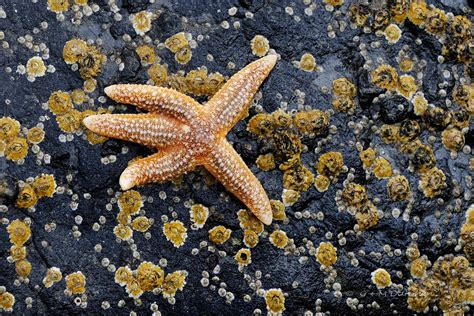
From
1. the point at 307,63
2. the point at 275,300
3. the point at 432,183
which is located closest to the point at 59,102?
the point at 307,63

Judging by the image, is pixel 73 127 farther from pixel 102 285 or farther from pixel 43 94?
pixel 102 285

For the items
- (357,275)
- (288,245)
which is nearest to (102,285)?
(288,245)

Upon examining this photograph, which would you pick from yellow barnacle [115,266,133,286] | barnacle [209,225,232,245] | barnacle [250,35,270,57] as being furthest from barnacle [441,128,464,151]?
yellow barnacle [115,266,133,286]

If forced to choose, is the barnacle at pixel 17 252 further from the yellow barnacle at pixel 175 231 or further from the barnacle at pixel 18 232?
the yellow barnacle at pixel 175 231

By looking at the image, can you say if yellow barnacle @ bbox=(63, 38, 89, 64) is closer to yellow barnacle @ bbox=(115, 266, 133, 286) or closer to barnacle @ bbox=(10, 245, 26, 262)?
barnacle @ bbox=(10, 245, 26, 262)

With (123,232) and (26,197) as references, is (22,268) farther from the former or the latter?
(123,232)

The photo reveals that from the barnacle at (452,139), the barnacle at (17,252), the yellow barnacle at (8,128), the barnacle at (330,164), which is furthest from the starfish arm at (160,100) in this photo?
the barnacle at (452,139)
